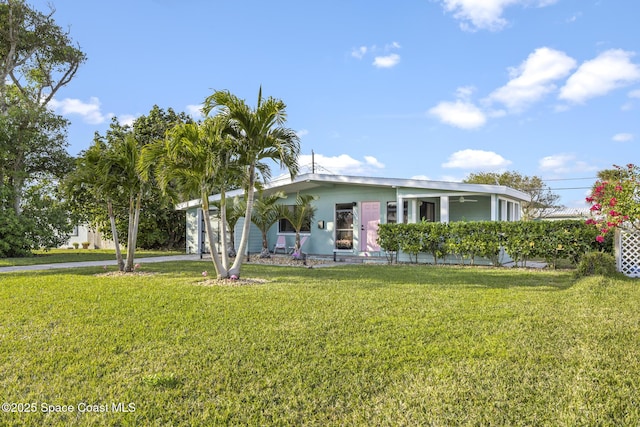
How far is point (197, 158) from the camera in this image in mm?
7680

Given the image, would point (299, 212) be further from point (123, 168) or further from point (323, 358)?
point (323, 358)

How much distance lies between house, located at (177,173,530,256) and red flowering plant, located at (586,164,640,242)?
349 centimetres

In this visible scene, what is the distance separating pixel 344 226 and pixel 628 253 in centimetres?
837

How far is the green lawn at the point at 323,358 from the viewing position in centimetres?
264

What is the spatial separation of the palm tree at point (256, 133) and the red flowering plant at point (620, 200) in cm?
633

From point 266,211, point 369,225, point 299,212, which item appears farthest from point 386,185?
point 266,211

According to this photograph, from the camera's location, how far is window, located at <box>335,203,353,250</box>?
48.4 ft

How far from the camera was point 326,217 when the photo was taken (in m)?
15.2

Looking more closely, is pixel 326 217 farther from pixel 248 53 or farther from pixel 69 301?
pixel 69 301

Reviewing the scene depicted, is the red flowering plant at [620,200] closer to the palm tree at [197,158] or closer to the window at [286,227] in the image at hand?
the palm tree at [197,158]

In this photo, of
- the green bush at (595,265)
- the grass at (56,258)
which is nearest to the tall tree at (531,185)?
the green bush at (595,265)

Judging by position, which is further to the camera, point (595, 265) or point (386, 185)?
point (386, 185)

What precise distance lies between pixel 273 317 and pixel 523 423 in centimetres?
307

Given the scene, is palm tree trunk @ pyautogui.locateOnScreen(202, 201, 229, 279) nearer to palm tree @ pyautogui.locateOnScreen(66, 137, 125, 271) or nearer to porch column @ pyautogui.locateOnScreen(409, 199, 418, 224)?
palm tree @ pyautogui.locateOnScreen(66, 137, 125, 271)
